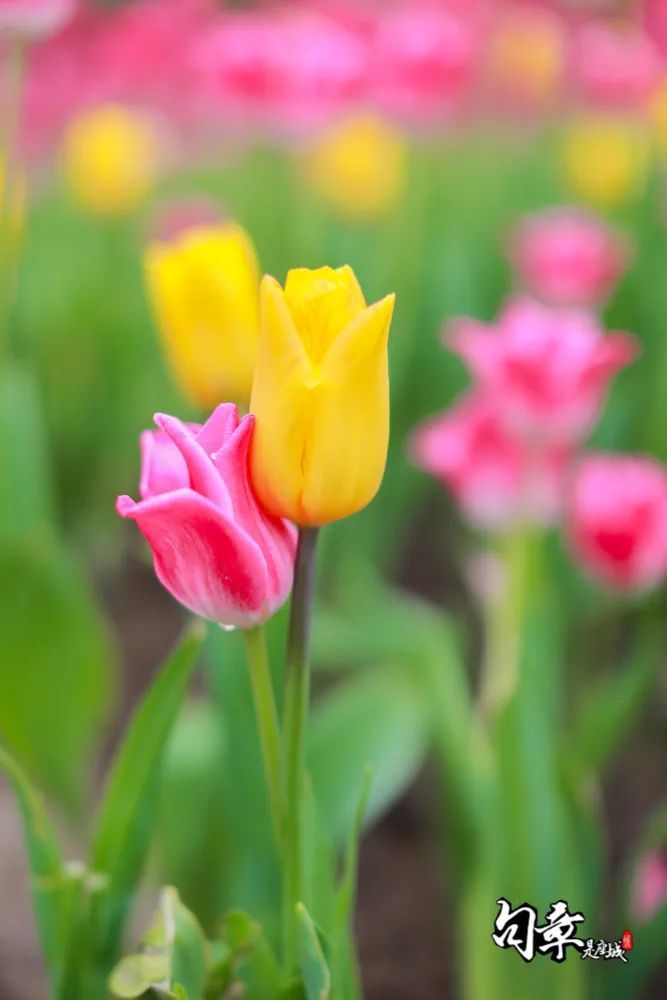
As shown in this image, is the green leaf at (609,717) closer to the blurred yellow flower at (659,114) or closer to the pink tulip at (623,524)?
the pink tulip at (623,524)

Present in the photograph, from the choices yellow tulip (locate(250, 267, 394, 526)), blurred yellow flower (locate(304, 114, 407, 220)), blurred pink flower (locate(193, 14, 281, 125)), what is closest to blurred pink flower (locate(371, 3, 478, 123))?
blurred pink flower (locate(193, 14, 281, 125))

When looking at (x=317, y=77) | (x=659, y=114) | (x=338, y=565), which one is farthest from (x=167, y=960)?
(x=659, y=114)

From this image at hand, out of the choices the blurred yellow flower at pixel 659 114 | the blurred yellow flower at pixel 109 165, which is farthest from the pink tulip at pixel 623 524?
the blurred yellow flower at pixel 109 165

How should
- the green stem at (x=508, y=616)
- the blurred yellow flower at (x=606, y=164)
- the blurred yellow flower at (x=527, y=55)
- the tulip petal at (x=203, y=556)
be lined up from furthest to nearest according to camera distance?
the blurred yellow flower at (x=527, y=55), the blurred yellow flower at (x=606, y=164), the green stem at (x=508, y=616), the tulip petal at (x=203, y=556)

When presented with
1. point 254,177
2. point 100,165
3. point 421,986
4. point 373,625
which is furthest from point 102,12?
point 421,986

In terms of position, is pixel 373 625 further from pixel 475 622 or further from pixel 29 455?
pixel 475 622

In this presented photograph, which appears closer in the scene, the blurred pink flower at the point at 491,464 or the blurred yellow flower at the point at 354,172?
the blurred pink flower at the point at 491,464

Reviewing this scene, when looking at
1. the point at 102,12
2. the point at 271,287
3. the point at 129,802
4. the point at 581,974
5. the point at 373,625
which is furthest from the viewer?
the point at 102,12
